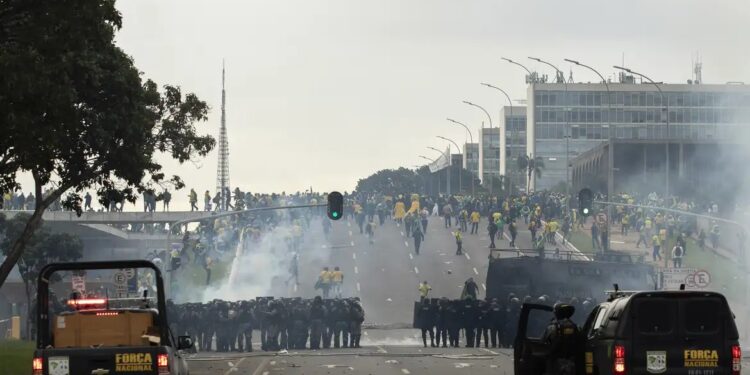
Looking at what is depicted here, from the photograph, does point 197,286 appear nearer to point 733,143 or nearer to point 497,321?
point 497,321

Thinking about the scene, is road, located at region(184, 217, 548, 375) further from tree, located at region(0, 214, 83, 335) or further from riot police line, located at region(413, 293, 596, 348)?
tree, located at region(0, 214, 83, 335)

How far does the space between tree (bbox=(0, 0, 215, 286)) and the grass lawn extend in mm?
2059

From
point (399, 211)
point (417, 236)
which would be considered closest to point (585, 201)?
point (417, 236)

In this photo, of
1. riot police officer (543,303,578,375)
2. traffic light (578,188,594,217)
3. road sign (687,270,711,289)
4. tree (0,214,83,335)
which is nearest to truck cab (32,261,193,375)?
riot police officer (543,303,578,375)

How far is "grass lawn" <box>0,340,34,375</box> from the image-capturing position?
36.5m

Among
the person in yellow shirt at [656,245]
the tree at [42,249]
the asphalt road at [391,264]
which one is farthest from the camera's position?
the person in yellow shirt at [656,245]

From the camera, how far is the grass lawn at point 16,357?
36.5 m

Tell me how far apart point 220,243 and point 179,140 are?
49033 millimetres

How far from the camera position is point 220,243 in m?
93.6

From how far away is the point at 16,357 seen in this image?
130 feet

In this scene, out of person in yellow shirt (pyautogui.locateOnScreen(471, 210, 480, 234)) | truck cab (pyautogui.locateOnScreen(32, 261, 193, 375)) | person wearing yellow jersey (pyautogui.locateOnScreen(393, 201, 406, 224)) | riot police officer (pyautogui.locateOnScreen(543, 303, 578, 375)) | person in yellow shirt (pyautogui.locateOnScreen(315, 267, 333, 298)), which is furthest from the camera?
person wearing yellow jersey (pyautogui.locateOnScreen(393, 201, 406, 224))

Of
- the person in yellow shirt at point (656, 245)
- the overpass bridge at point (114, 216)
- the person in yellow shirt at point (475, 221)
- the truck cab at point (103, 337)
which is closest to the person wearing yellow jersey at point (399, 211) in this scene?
the person in yellow shirt at point (475, 221)

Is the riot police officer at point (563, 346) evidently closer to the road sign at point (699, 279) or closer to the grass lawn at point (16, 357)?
the grass lawn at point (16, 357)

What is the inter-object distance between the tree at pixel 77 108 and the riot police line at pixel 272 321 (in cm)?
518
